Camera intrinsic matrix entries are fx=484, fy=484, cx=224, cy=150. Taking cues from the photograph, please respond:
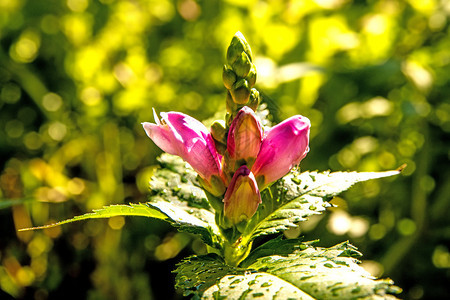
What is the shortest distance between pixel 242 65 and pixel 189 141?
18 centimetres

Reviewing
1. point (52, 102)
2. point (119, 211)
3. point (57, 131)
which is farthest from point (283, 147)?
point (52, 102)

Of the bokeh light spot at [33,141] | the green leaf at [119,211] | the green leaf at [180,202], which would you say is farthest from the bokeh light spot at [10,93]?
the green leaf at [119,211]

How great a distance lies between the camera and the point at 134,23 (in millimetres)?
2828

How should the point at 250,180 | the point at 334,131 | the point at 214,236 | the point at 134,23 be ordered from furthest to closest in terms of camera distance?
the point at 134,23 < the point at 334,131 < the point at 214,236 < the point at 250,180

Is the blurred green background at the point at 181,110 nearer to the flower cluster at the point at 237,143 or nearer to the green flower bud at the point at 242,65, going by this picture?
the flower cluster at the point at 237,143

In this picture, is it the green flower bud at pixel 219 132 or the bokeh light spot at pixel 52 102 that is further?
the bokeh light spot at pixel 52 102

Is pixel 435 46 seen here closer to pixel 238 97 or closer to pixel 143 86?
pixel 143 86

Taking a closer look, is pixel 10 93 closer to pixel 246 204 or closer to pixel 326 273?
pixel 246 204

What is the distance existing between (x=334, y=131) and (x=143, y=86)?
3.23ft

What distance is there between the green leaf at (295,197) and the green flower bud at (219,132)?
179 millimetres

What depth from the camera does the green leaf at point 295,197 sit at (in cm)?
99

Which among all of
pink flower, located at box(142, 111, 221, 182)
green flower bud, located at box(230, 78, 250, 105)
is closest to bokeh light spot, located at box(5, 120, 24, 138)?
pink flower, located at box(142, 111, 221, 182)

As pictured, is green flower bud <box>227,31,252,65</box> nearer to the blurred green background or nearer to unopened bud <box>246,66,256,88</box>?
unopened bud <box>246,66,256,88</box>

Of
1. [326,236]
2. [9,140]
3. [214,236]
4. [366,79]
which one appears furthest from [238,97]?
[9,140]
